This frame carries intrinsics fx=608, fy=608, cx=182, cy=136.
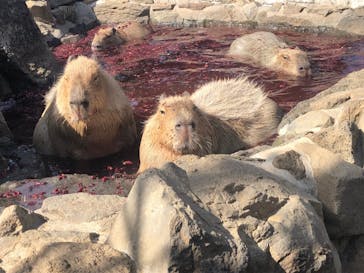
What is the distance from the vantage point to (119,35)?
11469 mm

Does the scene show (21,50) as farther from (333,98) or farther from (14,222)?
(14,222)

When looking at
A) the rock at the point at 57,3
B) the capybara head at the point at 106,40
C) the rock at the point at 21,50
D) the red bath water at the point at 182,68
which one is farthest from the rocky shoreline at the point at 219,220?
the rock at the point at 57,3

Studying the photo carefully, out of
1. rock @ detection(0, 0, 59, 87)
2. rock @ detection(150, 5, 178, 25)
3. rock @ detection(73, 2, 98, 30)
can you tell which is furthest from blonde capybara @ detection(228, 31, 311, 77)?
rock @ detection(73, 2, 98, 30)

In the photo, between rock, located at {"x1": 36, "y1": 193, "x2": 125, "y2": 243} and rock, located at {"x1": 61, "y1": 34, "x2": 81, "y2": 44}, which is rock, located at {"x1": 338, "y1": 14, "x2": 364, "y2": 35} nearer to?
rock, located at {"x1": 61, "y1": 34, "x2": 81, "y2": 44}

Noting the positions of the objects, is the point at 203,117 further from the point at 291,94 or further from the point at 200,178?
the point at 291,94

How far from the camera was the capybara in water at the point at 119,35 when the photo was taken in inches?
433

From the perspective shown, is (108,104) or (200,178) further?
(108,104)

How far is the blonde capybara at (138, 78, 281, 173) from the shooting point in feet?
15.4

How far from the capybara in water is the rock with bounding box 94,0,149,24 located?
0.78 m

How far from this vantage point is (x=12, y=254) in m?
2.58

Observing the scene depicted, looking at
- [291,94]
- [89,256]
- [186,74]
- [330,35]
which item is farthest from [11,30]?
[89,256]

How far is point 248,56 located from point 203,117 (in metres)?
4.78

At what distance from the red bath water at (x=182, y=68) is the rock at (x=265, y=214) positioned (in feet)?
8.32

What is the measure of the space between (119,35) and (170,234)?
31.2 feet
